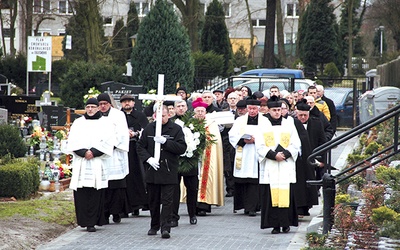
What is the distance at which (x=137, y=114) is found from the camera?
46.1 feet

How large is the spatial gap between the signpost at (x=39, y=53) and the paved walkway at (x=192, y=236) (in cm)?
1529

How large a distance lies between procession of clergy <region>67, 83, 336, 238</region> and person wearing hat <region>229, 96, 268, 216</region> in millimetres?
15

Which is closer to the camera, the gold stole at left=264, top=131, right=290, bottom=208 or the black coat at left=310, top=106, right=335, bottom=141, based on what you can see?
the gold stole at left=264, top=131, right=290, bottom=208

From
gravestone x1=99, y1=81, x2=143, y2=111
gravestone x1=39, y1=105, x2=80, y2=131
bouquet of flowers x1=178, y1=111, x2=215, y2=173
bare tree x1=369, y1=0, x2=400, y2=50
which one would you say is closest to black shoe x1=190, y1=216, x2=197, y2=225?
bouquet of flowers x1=178, y1=111, x2=215, y2=173

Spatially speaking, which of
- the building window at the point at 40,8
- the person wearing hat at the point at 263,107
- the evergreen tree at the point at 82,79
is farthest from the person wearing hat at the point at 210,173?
the building window at the point at 40,8

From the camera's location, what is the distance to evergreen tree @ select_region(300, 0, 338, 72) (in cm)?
6100

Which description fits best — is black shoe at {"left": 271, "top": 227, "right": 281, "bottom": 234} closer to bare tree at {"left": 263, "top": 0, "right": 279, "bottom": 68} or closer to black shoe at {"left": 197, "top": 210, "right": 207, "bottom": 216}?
black shoe at {"left": 197, "top": 210, "right": 207, "bottom": 216}

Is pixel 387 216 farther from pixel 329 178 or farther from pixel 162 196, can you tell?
pixel 162 196

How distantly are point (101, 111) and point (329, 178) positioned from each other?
3.45 m

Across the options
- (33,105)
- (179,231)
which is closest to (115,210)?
(179,231)

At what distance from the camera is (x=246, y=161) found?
47.1 ft

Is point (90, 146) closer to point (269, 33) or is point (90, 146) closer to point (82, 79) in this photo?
point (82, 79)

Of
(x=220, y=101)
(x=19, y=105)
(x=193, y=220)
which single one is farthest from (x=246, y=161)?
(x=19, y=105)

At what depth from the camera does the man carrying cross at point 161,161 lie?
11.9 meters
